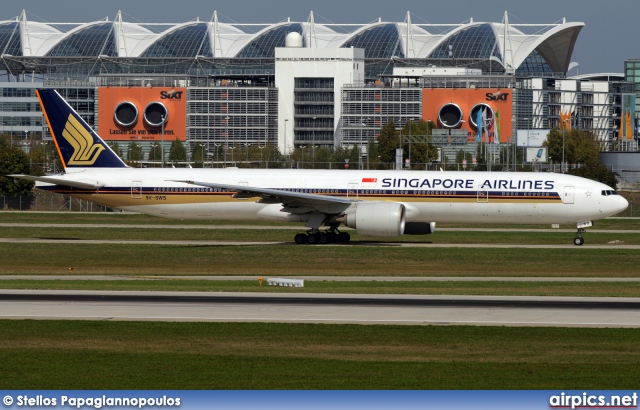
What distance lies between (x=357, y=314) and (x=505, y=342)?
5.63 m

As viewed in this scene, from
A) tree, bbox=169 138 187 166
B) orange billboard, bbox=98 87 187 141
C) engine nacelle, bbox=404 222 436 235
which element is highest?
orange billboard, bbox=98 87 187 141

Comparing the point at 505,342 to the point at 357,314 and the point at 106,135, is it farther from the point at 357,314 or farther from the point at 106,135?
the point at 106,135

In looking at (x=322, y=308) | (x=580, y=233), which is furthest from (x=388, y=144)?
(x=322, y=308)

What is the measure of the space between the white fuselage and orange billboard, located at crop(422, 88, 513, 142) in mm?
130374

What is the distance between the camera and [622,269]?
47.7 meters

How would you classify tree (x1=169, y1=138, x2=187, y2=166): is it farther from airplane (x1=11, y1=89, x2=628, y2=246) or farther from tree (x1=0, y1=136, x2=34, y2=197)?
airplane (x1=11, y1=89, x2=628, y2=246)

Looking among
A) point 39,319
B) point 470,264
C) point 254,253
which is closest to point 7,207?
point 254,253

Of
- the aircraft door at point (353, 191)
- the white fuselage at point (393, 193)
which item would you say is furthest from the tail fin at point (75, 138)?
the aircraft door at point (353, 191)

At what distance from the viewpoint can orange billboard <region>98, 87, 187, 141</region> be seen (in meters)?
194

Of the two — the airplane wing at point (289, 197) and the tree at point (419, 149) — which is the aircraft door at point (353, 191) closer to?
the airplane wing at point (289, 197)

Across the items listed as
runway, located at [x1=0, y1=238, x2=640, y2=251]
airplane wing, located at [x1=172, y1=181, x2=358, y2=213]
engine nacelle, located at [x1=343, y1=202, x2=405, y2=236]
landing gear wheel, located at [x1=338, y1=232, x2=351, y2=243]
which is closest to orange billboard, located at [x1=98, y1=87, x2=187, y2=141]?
runway, located at [x1=0, y1=238, x2=640, y2=251]

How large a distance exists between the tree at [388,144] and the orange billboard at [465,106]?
94.7 feet

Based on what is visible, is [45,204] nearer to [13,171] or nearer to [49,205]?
[49,205]

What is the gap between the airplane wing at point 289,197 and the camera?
2160 inches
